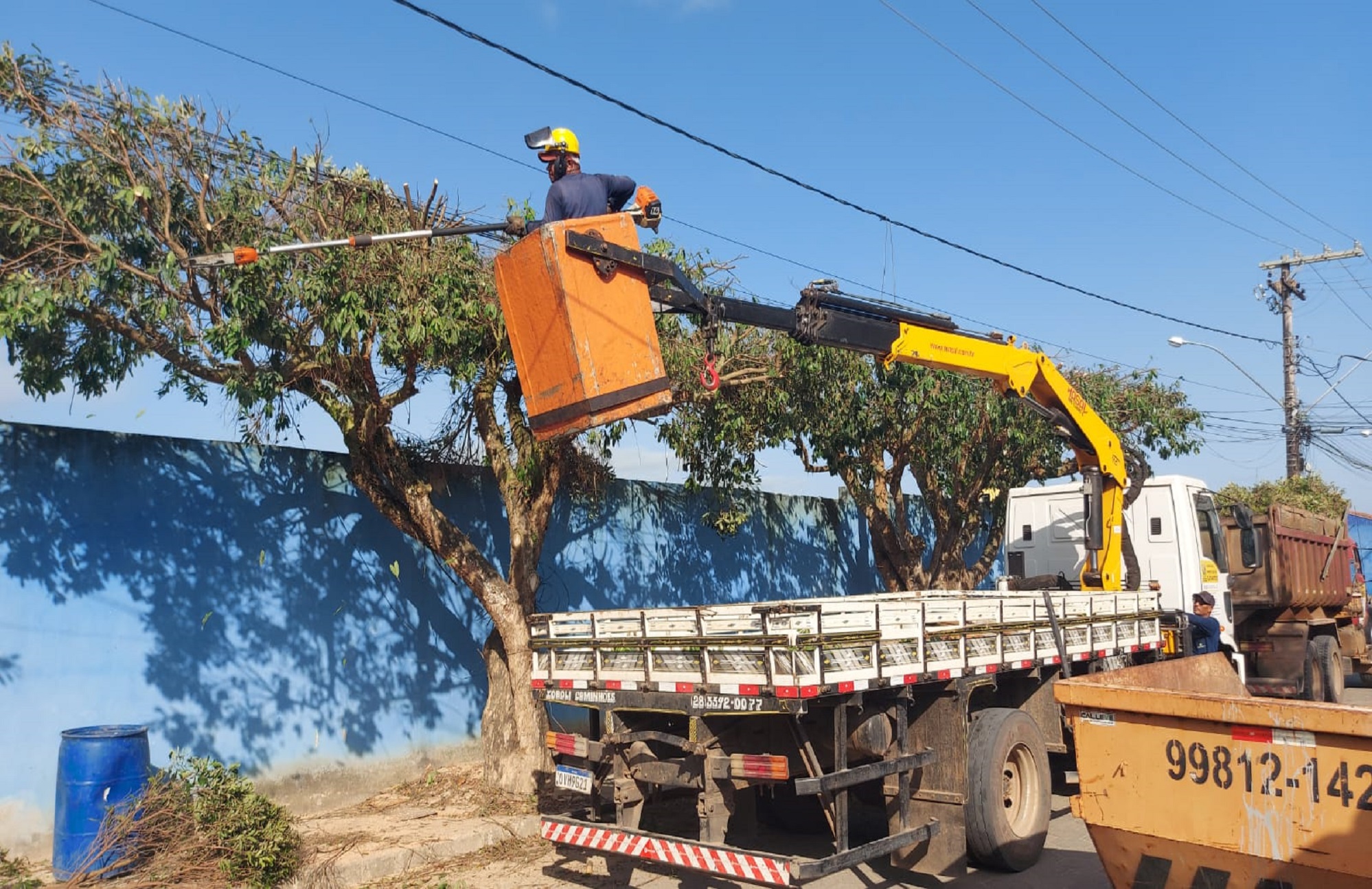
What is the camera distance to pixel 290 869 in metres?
7.45

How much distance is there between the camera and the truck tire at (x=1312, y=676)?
44.3 feet

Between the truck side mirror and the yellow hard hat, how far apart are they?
29.4ft

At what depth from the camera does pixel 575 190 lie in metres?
7.12

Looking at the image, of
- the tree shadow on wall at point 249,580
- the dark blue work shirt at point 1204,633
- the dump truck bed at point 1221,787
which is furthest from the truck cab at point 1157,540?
the tree shadow on wall at point 249,580

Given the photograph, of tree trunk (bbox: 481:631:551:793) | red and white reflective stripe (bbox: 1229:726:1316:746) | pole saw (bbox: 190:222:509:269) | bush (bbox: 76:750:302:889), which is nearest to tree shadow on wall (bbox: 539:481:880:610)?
tree trunk (bbox: 481:631:551:793)

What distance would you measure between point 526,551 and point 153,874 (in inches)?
161

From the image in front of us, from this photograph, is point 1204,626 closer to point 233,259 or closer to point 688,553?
point 688,553

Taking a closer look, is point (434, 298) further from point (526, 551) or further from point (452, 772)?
point (452, 772)

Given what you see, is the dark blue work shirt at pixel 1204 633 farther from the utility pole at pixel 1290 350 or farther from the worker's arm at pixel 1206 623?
the utility pole at pixel 1290 350

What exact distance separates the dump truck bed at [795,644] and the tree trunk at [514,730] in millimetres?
2332

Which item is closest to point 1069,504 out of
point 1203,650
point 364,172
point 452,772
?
point 1203,650

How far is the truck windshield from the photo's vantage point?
40.0ft

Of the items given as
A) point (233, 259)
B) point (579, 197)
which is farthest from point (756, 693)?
point (233, 259)

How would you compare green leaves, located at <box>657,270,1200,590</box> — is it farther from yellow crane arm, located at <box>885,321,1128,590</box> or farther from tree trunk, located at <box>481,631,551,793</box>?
tree trunk, located at <box>481,631,551,793</box>
